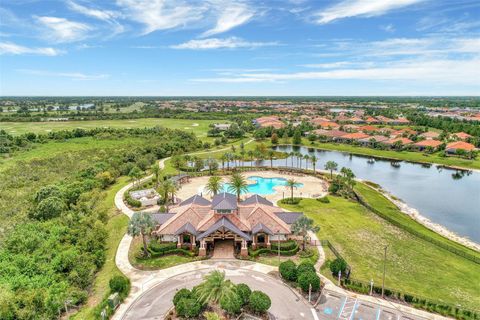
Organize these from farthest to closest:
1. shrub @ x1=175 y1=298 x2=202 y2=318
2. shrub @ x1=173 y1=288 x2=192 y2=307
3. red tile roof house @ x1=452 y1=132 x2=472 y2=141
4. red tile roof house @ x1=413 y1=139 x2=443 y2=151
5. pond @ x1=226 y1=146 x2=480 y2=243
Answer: red tile roof house @ x1=452 y1=132 x2=472 y2=141, red tile roof house @ x1=413 y1=139 x2=443 y2=151, pond @ x1=226 y1=146 x2=480 y2=243, shrub @ x1=173 y1=288 x2=192 y2=307, shrub @ x1=175 y1=298 x2=202 y2=318

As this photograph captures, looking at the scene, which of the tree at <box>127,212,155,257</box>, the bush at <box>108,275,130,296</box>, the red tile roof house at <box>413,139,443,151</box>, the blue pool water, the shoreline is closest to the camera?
the bush at <box>108,275,130,296</box>

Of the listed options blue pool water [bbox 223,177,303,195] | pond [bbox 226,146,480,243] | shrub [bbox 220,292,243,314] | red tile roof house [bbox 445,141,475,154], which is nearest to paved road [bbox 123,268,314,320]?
shrub [bbox 220,292,243,314]

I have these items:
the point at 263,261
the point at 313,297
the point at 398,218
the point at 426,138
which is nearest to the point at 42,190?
the point at 263,261

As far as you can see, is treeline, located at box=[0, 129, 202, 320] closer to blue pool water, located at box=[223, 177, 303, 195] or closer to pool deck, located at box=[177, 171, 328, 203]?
pool deck, located at box=[177, 171, 328, 203]

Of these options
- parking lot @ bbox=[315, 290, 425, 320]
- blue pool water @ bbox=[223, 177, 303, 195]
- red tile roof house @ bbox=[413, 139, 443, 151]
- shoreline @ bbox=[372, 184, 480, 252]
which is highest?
red tile roof house @ bbox=[413, 139, 443, 151]

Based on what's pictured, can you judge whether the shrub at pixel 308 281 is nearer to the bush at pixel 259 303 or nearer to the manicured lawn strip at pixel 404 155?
the bush at pixel 259 303

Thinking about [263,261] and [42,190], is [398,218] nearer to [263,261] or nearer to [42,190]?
[263,261]

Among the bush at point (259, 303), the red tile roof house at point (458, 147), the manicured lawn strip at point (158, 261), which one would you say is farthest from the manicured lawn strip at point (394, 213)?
the red tile roof house at point (458, 147)
